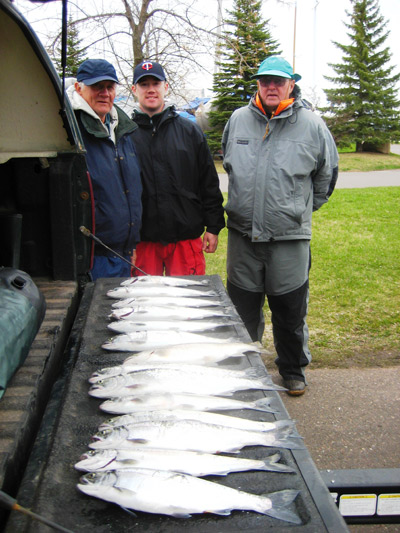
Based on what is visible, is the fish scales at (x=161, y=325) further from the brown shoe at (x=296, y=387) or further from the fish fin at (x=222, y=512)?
the brown shoe at (x=296, y=387)

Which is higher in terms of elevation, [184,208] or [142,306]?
[184,208]

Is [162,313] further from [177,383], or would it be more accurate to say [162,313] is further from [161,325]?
[177,383]

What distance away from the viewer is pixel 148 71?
439 cm

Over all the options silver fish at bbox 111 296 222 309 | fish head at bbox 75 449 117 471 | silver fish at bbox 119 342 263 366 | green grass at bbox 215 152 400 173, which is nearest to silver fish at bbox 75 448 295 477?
fish head at bbox 75 449 117 471

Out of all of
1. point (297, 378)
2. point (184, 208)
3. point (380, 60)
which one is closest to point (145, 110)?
point (184, 208)

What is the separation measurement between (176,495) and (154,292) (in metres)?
1.77

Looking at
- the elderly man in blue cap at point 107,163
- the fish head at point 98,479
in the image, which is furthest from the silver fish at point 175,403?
the elderly man in blue cap at point 107,163

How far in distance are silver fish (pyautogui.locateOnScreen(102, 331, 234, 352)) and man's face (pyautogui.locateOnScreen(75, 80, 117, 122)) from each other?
2.24 metres

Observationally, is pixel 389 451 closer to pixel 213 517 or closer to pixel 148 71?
pixel 213 517

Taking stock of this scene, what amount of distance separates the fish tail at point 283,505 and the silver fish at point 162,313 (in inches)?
54.7

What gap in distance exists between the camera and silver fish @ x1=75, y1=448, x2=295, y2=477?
169cm

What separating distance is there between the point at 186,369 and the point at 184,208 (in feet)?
8.16

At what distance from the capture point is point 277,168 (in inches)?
160

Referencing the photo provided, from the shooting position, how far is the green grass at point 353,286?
5617 millimetres
